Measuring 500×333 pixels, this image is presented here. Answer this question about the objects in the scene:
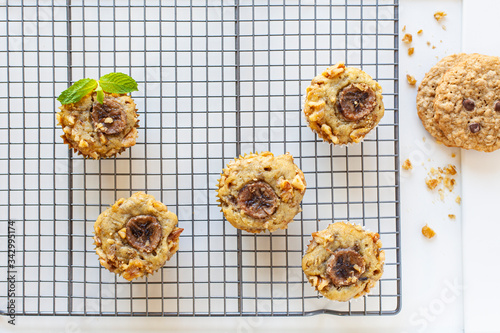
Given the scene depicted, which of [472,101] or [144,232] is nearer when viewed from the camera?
[144,232]

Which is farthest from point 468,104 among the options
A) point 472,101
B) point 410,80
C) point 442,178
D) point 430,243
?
point 430,243

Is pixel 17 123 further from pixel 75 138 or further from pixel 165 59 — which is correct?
pixel 165 59

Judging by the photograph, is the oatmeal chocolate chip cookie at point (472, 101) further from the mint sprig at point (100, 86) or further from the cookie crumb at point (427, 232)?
the mint sprig at point (100, 86)

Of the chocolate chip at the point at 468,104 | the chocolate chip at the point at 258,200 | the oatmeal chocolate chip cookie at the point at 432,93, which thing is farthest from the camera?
the oatmeal chocolate chip cookie at the point at 432,93

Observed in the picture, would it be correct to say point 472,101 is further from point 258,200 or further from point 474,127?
point 258,200

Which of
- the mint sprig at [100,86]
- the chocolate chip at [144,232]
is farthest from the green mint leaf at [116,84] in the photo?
the chocolate chip at [144,232]

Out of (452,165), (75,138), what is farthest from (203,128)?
(452,165)
